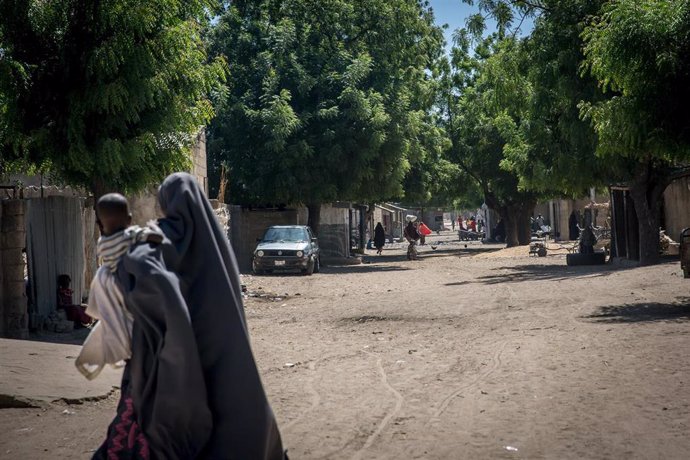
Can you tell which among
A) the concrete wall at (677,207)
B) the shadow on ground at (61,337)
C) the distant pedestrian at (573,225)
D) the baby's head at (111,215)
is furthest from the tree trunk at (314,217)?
the baby's head at (111,215)

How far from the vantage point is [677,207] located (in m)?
30.5

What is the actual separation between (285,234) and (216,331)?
25420 millimetres

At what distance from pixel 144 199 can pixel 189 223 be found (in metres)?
15.1

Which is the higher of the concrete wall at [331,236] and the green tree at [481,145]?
the green tree at [481,145]

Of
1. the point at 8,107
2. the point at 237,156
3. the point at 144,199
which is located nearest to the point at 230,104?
the point at 237,156

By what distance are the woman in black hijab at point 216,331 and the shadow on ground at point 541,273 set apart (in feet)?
60.2

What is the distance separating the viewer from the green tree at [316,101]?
107ft

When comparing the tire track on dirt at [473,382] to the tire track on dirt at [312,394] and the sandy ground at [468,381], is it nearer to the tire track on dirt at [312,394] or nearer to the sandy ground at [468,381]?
the sandy ground at [468,381]

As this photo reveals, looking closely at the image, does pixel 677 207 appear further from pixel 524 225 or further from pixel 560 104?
pixel 524 225

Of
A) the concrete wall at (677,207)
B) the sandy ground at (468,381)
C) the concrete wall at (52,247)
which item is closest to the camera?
the sandy ground at (468,381)

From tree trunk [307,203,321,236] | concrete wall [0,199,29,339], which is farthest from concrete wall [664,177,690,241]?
concrete wall [0,199,29,339]

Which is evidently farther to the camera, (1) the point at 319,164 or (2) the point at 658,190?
(1) the point at 319,164

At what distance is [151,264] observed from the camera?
418 cm

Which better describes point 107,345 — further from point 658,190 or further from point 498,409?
point 658,190
